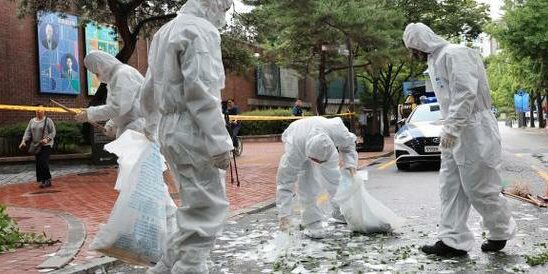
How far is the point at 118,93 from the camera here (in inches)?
218

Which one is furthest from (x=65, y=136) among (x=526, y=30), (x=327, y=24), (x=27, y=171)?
(x=526, y=30)

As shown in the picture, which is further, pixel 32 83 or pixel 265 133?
pixel 265 133

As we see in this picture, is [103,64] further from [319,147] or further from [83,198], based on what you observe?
[83,198]

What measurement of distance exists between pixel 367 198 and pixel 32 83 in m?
15.5

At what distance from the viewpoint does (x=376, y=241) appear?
227 inches

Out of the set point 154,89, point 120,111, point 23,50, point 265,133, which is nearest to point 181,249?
point 154,89

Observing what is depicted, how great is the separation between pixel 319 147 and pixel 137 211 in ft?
7.11

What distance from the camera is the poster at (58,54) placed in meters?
19.0

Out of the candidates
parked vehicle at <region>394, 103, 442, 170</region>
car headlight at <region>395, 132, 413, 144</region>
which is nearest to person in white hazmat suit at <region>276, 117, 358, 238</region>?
parked vehicle at <region>394, 103, 442, 170</region>

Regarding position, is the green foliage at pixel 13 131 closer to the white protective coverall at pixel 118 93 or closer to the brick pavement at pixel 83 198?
the brick pavement at pixel 83 198

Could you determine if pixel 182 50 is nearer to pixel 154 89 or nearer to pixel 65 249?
pixel 154 89

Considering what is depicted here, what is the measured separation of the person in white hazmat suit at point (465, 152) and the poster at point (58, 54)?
52.7 feet

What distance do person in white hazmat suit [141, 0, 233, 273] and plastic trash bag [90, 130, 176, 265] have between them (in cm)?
35

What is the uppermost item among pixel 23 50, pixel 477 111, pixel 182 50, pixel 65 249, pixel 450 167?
pixel 23 50
